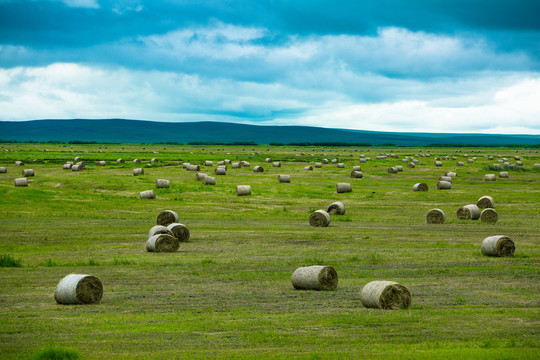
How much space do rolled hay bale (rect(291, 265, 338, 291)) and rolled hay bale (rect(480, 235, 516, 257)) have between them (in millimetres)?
9192

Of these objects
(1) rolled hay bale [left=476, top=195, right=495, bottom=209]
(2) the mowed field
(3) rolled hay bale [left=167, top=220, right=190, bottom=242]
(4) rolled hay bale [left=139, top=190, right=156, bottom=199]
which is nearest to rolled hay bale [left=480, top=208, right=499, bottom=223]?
(2) the mowed field

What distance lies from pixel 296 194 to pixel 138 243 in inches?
1038

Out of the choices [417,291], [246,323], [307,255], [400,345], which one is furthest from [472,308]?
[307,255]

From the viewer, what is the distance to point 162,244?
28.6 m

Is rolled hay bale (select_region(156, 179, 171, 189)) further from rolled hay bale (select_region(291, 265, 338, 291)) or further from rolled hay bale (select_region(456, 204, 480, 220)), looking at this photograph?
rolled hay bale (select_region(291, 265, 338, 291))

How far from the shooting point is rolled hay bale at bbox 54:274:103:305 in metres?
18.7

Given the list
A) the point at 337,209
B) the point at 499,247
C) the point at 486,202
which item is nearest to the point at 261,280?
the point at 499,247

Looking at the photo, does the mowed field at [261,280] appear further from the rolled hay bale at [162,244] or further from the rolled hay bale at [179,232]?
the rolled hay bale at [179,232]

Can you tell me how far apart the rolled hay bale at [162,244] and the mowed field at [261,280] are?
45cm

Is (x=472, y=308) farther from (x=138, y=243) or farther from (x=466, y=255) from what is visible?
(x=138, y=243)

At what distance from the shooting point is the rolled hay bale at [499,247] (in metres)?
26.7

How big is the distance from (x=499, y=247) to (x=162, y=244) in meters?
13.6

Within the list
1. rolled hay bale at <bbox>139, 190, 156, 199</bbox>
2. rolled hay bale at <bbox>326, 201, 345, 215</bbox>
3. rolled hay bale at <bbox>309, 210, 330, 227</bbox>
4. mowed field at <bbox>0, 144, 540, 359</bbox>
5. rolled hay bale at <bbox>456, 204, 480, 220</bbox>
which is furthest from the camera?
rolled hay bale at <bbox>139, 190, 156, 199</bbox>

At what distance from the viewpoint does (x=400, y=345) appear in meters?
14.4
